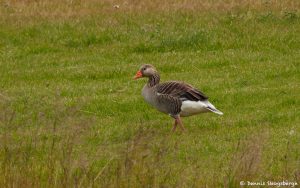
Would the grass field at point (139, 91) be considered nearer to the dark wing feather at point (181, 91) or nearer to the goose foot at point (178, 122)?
the goose foot at point (178, 122)

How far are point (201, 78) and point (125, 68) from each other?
1866 mm

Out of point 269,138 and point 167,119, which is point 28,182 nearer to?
point 269,138

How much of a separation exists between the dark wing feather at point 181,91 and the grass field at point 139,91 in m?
0.56

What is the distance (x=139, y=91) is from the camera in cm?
1560

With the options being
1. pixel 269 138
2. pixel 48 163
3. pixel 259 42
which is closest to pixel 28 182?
pixel 48 163

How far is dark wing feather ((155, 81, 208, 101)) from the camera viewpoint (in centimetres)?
1261

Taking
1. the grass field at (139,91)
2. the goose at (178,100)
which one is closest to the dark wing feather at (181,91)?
the goose at (178,100)

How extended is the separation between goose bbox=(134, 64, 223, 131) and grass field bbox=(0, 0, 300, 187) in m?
0.34

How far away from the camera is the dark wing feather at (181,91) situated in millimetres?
12609
